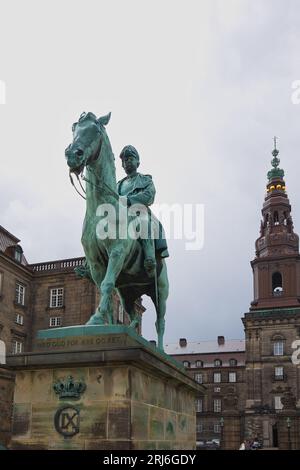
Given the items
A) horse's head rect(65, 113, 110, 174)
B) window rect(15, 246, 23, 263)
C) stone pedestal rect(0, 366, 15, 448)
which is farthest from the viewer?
window rect(15, 246, 23, 263)

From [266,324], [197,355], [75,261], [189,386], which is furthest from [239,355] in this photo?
[189,386]

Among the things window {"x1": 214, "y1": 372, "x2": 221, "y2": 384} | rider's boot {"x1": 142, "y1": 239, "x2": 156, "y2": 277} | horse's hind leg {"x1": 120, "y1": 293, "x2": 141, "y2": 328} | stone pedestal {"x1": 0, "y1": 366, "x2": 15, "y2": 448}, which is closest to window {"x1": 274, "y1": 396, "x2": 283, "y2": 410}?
window {"x1": 214, "y1": 372, "x2": 221, "y2": 384}

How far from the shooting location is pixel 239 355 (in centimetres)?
11381

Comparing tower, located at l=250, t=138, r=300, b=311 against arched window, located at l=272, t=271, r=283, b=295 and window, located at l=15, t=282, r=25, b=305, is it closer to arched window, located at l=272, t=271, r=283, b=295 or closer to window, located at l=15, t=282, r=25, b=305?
arched window, located at l=272, t=271, r=283, b=295

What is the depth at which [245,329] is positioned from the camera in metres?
84.9

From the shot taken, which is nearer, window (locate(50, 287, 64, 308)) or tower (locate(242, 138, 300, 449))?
window (locate(50, 287, 64, 308))

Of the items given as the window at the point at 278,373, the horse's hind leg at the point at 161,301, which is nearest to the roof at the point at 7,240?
the horse's hind leg at the point at 161,301

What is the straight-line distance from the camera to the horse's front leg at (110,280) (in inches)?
306

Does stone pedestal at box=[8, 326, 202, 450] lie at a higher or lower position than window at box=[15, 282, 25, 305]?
lower

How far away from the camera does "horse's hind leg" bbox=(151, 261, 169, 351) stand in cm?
959

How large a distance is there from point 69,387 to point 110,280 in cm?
152

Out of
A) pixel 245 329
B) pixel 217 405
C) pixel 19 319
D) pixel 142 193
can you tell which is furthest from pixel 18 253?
pixel 217 405

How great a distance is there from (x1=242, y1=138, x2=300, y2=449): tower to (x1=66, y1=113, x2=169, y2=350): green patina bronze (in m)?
71.4

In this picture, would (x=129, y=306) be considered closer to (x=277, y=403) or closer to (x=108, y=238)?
(x=108, y=238)
